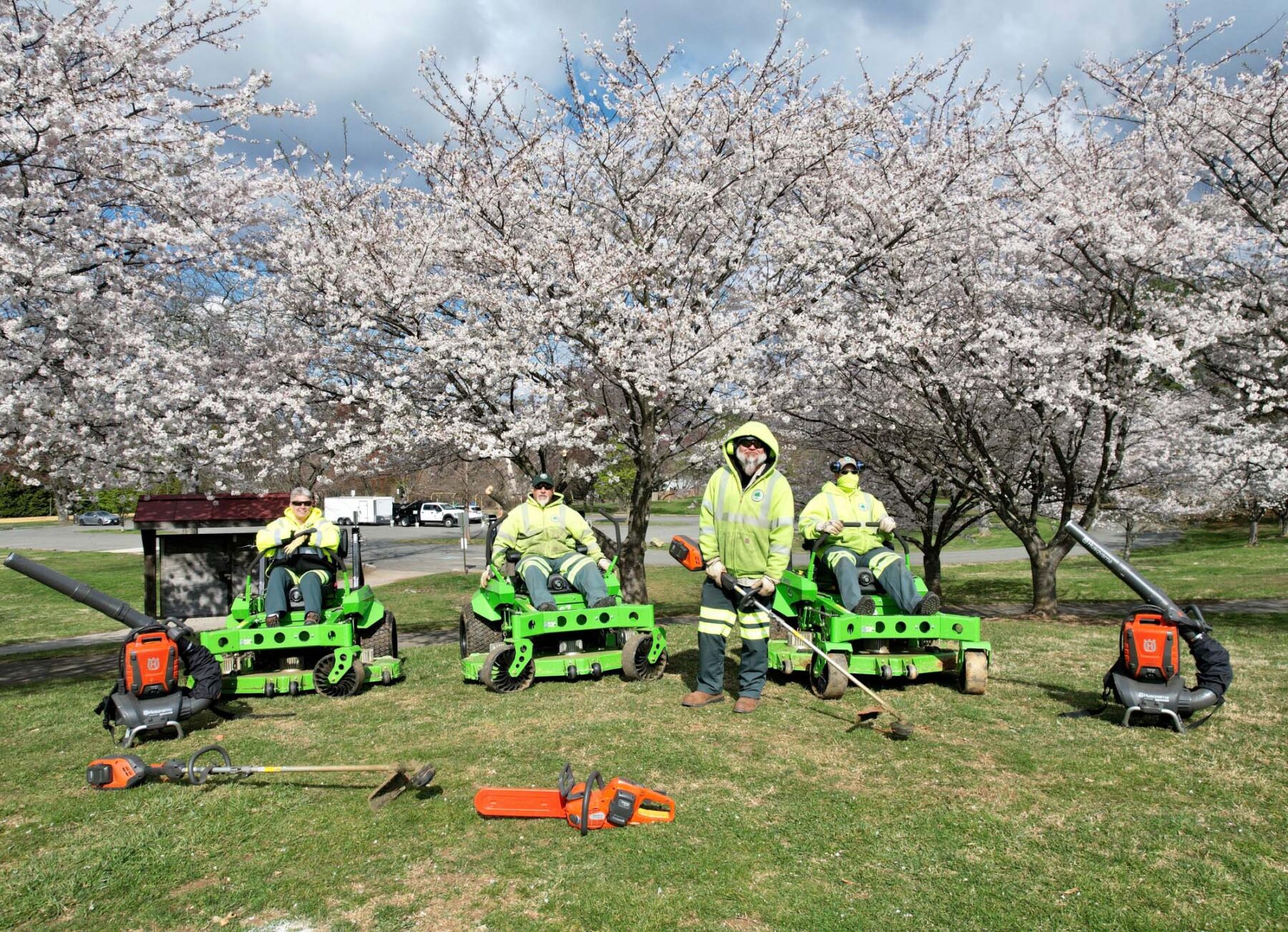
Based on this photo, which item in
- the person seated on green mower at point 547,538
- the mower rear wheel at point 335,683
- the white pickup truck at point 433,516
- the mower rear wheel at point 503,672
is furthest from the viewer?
the white pickup truck at point 433,516

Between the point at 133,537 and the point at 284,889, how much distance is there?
45.8m

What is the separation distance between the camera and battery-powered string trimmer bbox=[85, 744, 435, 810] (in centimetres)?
449

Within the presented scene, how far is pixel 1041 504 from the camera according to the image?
14773mm

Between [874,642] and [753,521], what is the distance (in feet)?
5.46

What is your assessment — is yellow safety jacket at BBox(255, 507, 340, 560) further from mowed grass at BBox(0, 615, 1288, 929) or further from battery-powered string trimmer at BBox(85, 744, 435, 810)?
battery-powered string trimmer at BBox(85, 744, 435, 810)

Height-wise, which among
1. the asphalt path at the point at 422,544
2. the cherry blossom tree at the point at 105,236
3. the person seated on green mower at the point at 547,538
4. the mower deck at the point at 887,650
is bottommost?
the asphalt path at the point at 422,544

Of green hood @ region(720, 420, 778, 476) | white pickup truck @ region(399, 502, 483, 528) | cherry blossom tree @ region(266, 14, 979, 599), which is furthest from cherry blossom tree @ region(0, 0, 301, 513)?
white pickup truck @ region(399, 502, 483, 528)

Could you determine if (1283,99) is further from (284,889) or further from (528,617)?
(284,889)

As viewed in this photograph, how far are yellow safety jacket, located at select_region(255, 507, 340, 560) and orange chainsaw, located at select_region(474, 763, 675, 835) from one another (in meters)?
4.03

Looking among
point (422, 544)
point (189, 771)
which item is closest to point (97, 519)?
point (422, 544)

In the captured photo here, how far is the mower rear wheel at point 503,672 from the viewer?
22.2 feet

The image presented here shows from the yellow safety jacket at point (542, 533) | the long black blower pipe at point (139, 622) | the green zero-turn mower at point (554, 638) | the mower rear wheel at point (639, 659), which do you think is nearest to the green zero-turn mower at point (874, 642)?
the mower rear wheel at point (639, 659)

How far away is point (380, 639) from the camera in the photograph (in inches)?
309

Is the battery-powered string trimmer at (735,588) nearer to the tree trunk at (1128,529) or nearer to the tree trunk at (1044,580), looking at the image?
the tree trunk at (1044,580)
